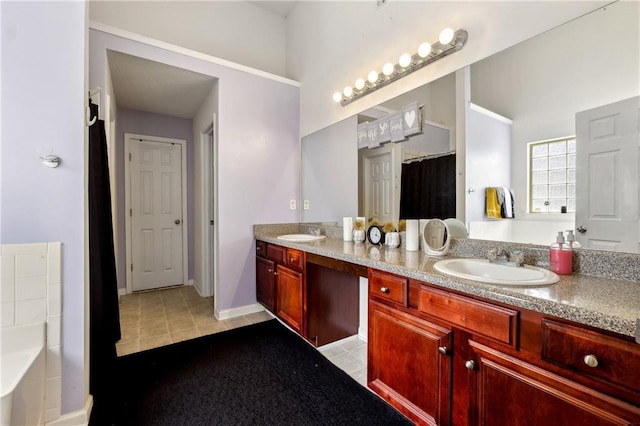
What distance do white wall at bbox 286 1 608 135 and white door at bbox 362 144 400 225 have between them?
409 mm

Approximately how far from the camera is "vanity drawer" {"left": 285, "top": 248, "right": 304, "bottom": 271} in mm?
2113

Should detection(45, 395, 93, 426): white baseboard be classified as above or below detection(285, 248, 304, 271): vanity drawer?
below

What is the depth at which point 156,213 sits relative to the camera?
3.81 meters

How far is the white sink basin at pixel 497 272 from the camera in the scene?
1034 mm

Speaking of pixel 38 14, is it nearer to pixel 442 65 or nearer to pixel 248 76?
pixel 248 76

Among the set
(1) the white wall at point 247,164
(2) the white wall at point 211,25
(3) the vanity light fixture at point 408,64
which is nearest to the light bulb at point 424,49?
(3) the vanity light fixture at point 408,64

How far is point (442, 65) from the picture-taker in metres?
1.72

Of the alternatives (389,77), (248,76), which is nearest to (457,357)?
(389,77)

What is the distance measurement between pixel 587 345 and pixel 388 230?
134 cm

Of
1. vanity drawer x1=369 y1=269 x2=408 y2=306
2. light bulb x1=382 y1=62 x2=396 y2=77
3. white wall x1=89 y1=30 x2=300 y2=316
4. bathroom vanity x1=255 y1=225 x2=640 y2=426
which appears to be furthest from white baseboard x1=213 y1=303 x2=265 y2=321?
light bulb x1=382 y1=62 x2=396 y2=77

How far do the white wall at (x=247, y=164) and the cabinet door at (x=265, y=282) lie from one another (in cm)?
9

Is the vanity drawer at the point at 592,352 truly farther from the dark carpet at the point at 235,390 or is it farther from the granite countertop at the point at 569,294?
the dark carpet at the point at 235,390

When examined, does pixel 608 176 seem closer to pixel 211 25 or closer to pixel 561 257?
pixel 561 257

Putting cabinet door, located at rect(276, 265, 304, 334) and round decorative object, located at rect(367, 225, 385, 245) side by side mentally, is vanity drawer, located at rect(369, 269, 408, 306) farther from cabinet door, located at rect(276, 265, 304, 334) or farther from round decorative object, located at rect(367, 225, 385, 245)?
cabinet door, located at rect(276, 265, 304, 334)
